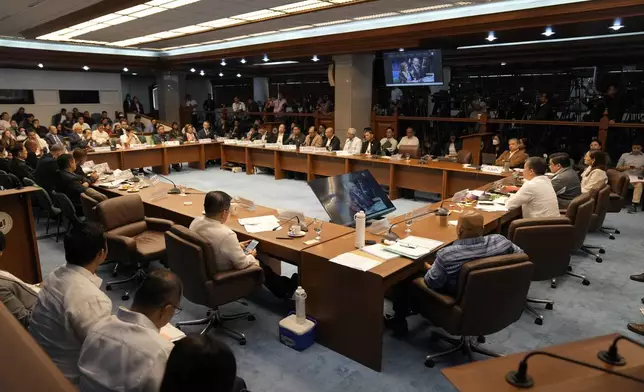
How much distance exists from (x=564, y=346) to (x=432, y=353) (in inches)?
64.3

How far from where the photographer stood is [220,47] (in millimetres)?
11594

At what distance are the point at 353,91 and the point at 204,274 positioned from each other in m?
7.57

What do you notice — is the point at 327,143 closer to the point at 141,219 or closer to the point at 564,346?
the point at 141,219

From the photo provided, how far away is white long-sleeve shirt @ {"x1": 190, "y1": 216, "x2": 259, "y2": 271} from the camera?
10.4ft

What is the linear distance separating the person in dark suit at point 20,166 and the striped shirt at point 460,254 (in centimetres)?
Answer: 574

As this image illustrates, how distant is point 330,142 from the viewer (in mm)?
9266

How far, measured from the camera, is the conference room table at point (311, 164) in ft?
23.1

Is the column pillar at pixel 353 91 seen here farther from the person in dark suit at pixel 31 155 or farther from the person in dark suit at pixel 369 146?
the person in dark suit at pixel 31 155

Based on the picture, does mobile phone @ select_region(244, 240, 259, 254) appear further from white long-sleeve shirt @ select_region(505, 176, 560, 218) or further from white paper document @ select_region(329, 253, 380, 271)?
white long-sleeve shirt @ select_region(505, 176, 560, 218)

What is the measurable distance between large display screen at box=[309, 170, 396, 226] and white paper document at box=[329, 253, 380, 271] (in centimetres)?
129

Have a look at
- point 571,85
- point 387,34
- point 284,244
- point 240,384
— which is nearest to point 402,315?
point 284,244

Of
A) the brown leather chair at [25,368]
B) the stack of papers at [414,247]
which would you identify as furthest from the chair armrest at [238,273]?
the brown leather chair at [25,368]

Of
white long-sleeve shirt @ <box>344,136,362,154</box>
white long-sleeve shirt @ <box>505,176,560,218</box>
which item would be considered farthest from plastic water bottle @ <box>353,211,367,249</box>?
white long-sleeve shirt @ <box>344,136,362,154</box>

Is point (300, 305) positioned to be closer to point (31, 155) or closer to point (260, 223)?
point (260, 223)
